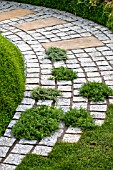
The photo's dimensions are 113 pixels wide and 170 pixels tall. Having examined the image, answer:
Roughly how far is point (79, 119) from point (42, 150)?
2.07 feet

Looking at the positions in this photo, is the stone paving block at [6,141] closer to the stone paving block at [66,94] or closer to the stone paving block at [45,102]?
the stone paving block at [45,102]

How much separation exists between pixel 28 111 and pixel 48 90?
588 mm

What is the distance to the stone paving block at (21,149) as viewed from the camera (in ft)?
13.2

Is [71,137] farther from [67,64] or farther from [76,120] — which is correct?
[67,64]

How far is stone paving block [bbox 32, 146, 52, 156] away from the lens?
397cm

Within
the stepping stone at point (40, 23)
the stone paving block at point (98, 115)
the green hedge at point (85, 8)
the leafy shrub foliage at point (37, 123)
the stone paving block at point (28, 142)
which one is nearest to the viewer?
the stone paving block at point (28, 142)

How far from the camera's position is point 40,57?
620 centimetres

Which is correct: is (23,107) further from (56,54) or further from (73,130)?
(56,54)

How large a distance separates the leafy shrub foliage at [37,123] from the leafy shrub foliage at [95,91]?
511 millimetres

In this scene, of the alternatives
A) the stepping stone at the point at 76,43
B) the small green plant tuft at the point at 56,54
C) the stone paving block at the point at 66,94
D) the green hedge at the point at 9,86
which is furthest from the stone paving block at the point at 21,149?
the stepping stone at the point at 76,43

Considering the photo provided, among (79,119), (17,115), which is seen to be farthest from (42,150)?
(17,115)

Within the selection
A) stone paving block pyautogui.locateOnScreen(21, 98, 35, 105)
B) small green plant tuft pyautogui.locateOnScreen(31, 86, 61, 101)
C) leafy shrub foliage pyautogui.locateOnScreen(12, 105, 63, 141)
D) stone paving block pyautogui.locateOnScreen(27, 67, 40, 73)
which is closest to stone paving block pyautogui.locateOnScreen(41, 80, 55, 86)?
small green plant tuft pyautogui.locateOnScreen(31, 86, 61, 101)

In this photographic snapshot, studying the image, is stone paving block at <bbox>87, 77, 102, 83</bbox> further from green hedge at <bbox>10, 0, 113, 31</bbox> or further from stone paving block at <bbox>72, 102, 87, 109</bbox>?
green hedge at <bbox>10, 0, 113, 31</bbox>

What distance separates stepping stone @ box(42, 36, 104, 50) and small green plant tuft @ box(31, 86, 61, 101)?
5.11 ft
